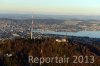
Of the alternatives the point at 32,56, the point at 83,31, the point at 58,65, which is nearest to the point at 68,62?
the point at 58,65

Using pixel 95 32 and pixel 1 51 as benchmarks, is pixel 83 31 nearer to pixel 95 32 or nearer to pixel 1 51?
pixel 95 32

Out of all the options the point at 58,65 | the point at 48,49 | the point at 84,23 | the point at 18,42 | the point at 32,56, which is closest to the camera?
the point at 58,65

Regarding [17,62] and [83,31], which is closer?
[17,62]

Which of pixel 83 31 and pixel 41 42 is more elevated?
pixel 41 42

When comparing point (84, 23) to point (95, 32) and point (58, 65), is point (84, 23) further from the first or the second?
point (58, 65)

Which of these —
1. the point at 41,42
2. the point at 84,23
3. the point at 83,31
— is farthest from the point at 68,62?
the point at 84,23

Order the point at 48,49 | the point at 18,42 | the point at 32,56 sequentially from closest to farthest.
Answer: the point at 32,56
the point at 48,49
the point at 18,42
